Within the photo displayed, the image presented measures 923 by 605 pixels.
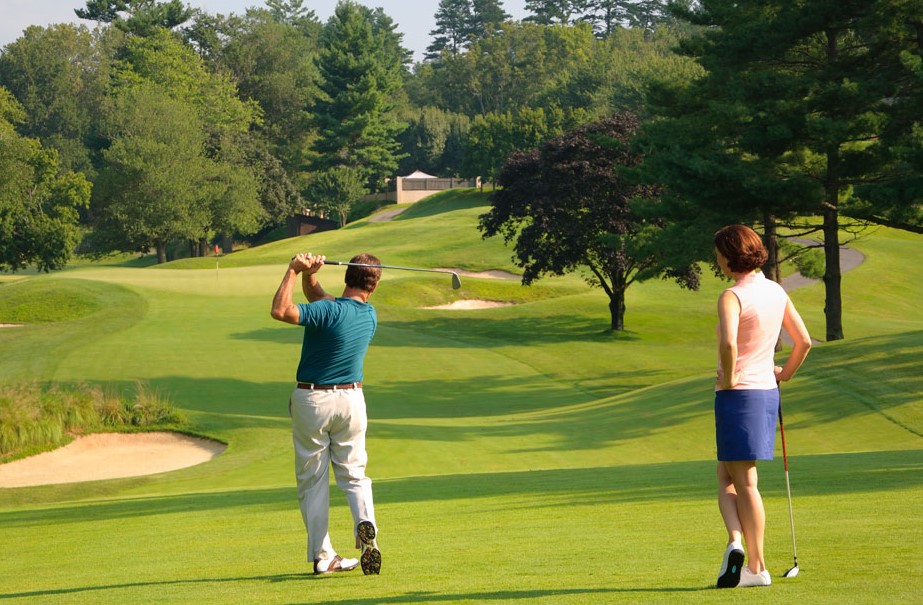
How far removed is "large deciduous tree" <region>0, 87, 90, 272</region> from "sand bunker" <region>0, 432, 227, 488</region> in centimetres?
5146

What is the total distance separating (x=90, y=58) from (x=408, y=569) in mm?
139279

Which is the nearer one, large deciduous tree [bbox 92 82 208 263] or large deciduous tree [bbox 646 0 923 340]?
large deciduous tree [bbox 646 0 923 340]

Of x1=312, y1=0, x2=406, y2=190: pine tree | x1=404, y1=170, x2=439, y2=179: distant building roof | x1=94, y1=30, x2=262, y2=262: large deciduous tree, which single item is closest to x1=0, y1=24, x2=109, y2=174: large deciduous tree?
x1=94, y1=30, x2=262, y2=262: large deciduous tree

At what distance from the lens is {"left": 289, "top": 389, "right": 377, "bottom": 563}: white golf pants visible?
7.36 m

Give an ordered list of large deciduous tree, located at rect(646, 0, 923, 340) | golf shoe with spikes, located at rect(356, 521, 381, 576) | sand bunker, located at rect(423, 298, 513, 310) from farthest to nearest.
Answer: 1. sand bunker, located at rect(423, 298, 513, 310)
2. large deciduous tree, located at rect(646, 0, 923, 340)
3. golf shoe with spikes, located at rect(356, 521, 381, 576)

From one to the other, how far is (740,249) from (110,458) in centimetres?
1712

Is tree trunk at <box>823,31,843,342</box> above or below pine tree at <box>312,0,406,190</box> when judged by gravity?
below

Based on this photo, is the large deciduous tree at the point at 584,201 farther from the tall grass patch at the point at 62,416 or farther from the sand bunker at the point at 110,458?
the sand bunker at the point at 110,458

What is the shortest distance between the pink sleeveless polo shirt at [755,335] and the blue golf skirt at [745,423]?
61mm

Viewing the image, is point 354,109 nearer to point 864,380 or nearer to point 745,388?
point 864,380

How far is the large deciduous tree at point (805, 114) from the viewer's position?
28.4 m

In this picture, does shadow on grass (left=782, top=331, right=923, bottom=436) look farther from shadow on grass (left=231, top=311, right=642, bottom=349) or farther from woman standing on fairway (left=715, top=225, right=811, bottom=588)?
shadow on grass (left=231, top=311, right=642, bottom=349)

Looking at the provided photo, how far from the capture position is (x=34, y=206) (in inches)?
2822

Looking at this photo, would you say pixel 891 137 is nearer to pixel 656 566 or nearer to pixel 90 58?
pixel 656 566
